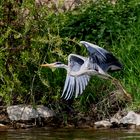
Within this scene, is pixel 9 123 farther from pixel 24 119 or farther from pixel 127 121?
pixel 127 121

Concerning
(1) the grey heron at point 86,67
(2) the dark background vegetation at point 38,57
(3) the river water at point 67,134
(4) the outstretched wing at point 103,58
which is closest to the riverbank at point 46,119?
(2) the dark background vegetation at point 38,57

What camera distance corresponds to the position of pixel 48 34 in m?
10.3

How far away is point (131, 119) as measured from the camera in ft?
32.7

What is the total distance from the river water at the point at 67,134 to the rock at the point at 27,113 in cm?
33

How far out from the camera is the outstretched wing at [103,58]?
30.9ft

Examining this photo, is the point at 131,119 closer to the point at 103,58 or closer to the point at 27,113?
the point at 103,58

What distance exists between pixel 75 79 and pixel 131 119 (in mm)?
885

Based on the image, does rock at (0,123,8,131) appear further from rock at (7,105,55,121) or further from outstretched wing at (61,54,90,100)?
outstretched wing at (61,54,90,100)

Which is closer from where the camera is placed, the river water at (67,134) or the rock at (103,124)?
the river water at (67,134)

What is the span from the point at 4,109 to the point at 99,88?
1282 mm

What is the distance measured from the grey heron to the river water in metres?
0.46

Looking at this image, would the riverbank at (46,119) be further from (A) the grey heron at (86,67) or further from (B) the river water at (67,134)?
(A) the grey heron at (86,67)

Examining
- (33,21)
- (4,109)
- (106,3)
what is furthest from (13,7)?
(106,3)

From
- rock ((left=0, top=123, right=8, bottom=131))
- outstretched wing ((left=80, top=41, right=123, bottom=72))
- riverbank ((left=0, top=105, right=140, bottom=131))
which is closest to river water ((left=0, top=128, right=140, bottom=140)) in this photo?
rock ((left=0, top=123, right=8, bottom=131))
